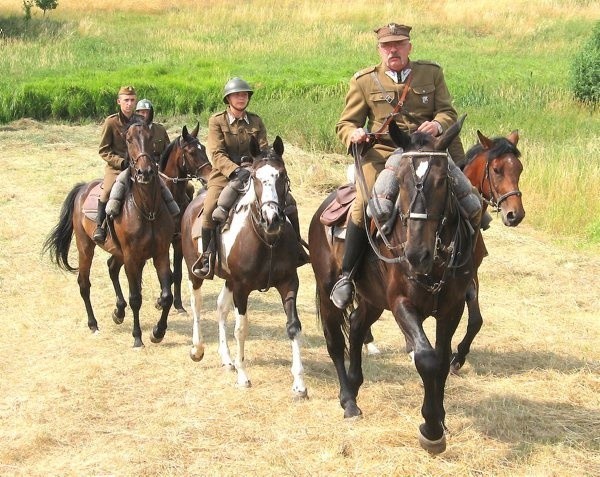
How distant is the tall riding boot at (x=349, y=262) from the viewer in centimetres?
663

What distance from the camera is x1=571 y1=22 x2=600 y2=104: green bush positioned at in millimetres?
24594

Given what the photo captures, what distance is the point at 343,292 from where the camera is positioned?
Answer: 22.2 feet

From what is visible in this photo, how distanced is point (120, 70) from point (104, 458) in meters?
28.7

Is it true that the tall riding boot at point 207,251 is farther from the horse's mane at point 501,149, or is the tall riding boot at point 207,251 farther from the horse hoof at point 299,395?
the horse's mane at point 501,149

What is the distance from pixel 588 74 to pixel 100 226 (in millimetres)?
18339

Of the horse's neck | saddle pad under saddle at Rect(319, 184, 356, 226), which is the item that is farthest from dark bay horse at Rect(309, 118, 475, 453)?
the horse's neck

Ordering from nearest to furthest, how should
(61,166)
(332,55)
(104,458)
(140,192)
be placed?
(104,458), (140,192), (61,166), (332,55)

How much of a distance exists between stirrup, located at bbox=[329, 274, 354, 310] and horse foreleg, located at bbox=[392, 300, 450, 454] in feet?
2.55

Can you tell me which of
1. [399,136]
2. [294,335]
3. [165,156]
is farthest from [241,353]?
[165,156]

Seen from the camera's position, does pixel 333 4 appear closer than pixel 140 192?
No

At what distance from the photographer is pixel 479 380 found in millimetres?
8133

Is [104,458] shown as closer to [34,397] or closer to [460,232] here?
[34,397]

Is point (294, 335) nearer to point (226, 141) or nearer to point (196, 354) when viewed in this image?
point (196, 354)

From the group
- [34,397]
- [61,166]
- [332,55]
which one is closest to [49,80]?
[61,166]
